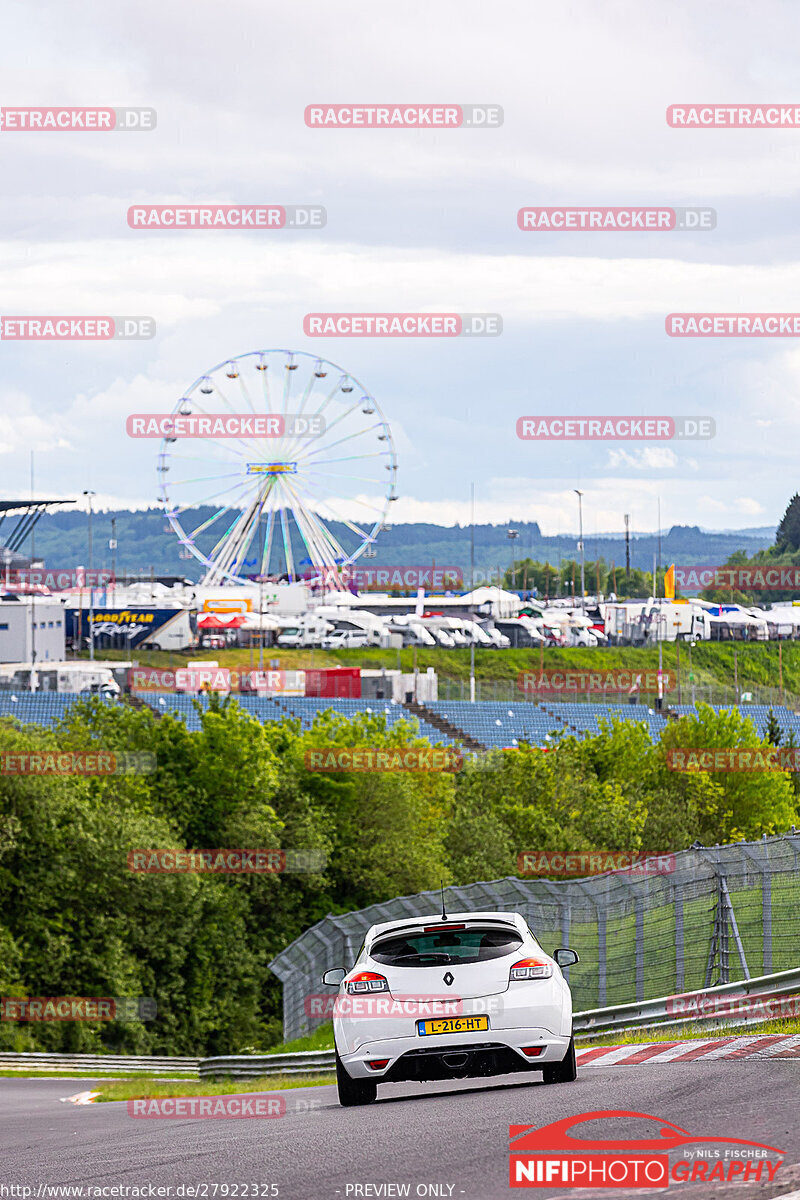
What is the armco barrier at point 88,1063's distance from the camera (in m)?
26.7

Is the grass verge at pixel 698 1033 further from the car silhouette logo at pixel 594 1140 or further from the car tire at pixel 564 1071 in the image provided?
the car silhouette logo at pixel 594 1140

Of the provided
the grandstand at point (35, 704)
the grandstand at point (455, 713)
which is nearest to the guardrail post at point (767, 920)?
the grandstand at point (455, 713)

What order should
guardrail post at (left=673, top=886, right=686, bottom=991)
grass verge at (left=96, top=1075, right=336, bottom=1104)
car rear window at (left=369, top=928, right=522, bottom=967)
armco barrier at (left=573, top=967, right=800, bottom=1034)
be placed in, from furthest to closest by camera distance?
grass verge at (left=96, top=1075, right=336, bottom=1104), guardrail post at (left=673, top=886, right=686, bottom=991), armco barrier at (left=573, top=967, right=800, bottom=1034), car rear window at (left=369, top=928, right=522, bottom=967)

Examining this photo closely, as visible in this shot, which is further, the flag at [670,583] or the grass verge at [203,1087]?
the flag at [670,583]

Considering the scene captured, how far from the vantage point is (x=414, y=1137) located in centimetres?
863

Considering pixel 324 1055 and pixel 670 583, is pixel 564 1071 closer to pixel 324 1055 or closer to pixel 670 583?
pixel 324 1055

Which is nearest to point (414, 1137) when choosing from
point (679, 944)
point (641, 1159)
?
point (641, 1159)

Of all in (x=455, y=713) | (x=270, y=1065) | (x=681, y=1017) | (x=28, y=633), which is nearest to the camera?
(x=681, y=1017)

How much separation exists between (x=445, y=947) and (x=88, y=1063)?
62.7ft

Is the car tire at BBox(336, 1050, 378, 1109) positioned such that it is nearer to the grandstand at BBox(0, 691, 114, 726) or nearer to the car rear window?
the car rear window

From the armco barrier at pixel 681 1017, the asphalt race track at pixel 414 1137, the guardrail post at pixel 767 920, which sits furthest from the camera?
the guardrail post at pixel 767 920

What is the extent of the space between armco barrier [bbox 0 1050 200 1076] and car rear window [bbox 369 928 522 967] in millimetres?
17269

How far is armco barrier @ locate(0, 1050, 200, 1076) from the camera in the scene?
26.7m

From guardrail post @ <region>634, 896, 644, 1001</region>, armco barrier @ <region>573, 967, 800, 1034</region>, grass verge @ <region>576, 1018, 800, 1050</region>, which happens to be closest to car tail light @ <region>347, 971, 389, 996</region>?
grass verge @ <region>576, 1018, 800, 1050</region>
